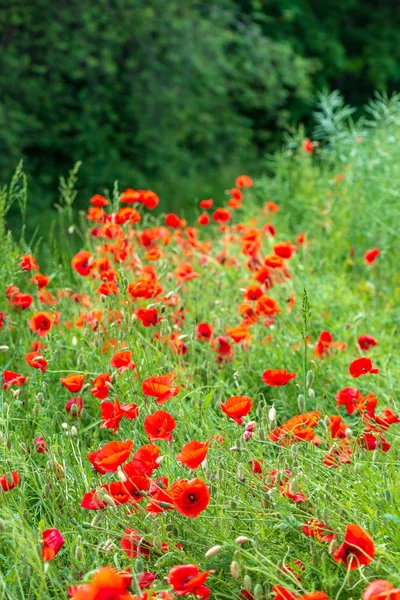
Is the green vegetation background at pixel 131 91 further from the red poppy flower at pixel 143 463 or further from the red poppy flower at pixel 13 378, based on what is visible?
the red poppy flower at pixel 143 463

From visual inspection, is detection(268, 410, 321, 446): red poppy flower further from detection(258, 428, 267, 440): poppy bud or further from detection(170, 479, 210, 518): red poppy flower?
detection(170, 479, 210, 518): red poppy flower

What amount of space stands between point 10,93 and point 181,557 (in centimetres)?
699

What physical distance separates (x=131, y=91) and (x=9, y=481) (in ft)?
24.9

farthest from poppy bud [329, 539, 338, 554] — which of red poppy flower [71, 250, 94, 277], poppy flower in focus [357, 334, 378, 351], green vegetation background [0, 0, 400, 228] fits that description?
green vegetation background [0, 0, 400, 228]

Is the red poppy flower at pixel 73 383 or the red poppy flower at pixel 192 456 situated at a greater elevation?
the red poppy flower at pixel 192 456

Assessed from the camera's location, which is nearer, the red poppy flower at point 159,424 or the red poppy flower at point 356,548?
the red poppy flower at point 356,548

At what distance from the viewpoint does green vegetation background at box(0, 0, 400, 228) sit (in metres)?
7.98

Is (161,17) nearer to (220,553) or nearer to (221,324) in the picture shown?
(221,324)

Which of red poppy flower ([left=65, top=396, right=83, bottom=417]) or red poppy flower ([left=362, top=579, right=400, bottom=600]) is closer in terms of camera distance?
red poppy flower ([left=362, top=579, right=400, bottom=600])

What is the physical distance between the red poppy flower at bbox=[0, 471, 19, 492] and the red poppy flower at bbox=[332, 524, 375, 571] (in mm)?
739

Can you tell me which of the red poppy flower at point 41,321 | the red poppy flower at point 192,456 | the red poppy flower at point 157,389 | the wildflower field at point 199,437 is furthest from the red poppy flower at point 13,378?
the red poppy flower at point 192,456

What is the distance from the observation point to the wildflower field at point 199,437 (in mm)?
1730

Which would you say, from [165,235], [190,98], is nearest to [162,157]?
[190,98]

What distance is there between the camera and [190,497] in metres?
1.62
